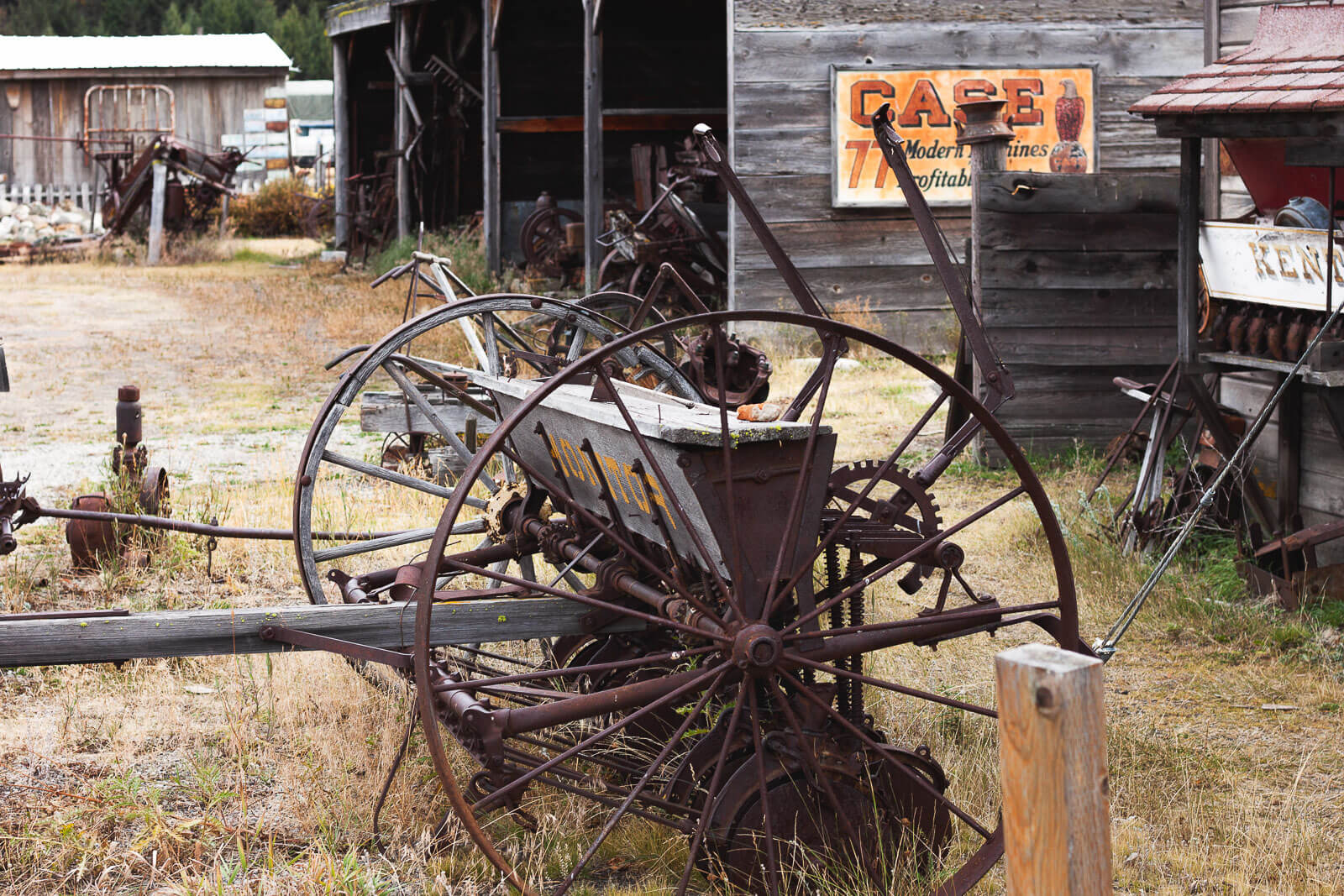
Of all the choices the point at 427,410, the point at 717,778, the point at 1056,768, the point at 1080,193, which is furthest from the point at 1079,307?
the point at 1056,768

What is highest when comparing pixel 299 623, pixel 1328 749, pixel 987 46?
pixel 987 46

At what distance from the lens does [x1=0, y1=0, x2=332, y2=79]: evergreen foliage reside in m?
47.3

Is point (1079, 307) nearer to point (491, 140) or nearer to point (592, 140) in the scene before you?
point (592, 140)

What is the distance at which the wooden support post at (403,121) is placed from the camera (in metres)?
17.6

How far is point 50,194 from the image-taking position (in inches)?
1036

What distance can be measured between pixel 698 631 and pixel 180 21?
161 feet

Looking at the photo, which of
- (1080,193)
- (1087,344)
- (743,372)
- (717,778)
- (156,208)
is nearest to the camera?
(717,778)

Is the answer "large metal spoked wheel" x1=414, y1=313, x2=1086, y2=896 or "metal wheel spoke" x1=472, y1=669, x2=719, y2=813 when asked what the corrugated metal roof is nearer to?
"large metal spoked wheel" x1=414, y1=313, x2=1086, y2=896

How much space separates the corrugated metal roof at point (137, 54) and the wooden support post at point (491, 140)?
15.0 meters

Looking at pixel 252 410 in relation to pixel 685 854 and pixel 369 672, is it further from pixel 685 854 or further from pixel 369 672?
pixel 685 854

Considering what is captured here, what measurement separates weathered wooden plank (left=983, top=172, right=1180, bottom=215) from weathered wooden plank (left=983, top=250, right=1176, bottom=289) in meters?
0.25

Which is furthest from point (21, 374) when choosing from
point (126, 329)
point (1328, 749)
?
point (1328, 749)

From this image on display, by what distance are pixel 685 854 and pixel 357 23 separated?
16.9m

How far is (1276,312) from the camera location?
555cm
